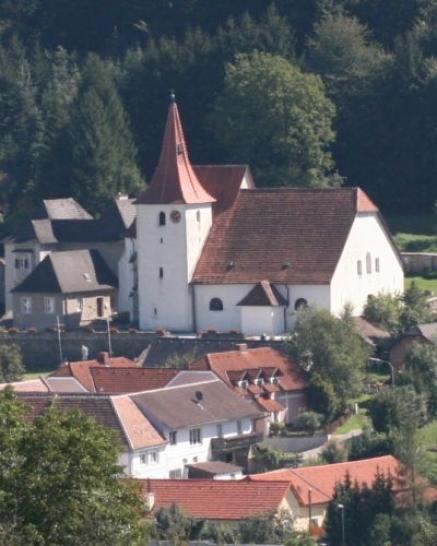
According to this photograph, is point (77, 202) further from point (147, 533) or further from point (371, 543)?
point (147, 533)

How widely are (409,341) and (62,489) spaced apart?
32.9 metres

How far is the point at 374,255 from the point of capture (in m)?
84.2

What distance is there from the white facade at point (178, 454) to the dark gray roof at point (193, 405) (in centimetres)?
19

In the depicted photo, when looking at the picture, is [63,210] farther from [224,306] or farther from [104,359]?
[104,359]

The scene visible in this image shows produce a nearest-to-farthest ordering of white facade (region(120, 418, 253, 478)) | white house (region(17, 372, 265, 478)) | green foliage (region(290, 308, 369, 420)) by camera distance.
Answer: white facade (region(120, 418, 253, 478)), white house (region(17, 372, 265, 478)), green foliage (region(290, 308, 369, 420))

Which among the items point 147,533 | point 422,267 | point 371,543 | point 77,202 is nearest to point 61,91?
point 77,202

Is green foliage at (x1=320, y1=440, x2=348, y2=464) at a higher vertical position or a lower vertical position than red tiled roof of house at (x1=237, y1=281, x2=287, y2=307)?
lower

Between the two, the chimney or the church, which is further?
the church

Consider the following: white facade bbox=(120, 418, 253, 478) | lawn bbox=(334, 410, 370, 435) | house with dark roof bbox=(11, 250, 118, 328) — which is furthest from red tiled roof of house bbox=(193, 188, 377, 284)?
white facade bbox=(120, 418, 253, 478)

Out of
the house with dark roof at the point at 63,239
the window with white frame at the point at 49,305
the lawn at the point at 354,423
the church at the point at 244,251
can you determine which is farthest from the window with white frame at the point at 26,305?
the lawn at the point at 354,423

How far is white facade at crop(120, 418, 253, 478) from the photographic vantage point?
67.5 m

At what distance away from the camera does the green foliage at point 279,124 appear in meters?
92.6

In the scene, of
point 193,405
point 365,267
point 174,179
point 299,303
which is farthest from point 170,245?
point 193,405

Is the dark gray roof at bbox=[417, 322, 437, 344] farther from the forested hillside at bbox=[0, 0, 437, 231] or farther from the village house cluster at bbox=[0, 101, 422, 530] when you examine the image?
the forested hillside at bbox=[0, 0, 437, 231]
